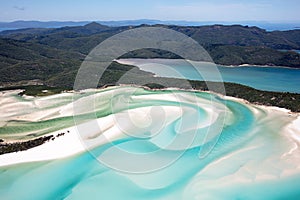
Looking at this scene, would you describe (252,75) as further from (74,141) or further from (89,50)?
(89,50)

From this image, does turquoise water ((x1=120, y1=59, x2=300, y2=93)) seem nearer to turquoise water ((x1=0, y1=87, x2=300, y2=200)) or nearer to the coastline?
the coastline

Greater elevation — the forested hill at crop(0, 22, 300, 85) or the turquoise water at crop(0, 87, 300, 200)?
the forested hill at crop(0, 22, 300, 85)

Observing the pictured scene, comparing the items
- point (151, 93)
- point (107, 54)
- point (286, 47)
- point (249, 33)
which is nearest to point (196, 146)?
point (151, 93)

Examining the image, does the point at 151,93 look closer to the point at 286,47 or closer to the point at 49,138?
the point at 49,138

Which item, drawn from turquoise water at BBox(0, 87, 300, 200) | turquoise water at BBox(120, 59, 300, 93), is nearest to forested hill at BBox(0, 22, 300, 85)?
turquoise water at BBox(120, 59, 300, 93)

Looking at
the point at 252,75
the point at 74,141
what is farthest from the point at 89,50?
the point at 74,141

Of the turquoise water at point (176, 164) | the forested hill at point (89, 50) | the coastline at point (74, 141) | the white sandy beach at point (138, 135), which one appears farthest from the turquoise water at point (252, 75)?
the turquoise water at point (176, 164)

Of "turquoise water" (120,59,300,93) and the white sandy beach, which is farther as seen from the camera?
"turquoise water" (120,59,300,93)
